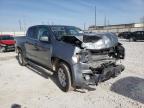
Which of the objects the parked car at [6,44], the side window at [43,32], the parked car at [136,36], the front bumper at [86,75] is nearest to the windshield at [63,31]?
the side window at [43,32]

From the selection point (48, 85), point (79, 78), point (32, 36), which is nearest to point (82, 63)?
point (79, 78)

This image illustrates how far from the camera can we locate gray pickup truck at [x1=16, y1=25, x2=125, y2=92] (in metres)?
4.48

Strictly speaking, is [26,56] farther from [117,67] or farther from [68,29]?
[117,67]

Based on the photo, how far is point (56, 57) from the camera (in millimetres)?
5262

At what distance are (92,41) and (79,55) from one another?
0.62 metres

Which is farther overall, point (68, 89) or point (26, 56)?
point (26, 56)

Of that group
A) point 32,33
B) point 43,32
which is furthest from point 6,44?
point 43,32

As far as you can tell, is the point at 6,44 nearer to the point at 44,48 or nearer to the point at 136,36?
the point at 44,48

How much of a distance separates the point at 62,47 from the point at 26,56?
3638mm

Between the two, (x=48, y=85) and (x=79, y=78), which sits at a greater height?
(x=79, y=78)

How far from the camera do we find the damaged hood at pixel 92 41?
4594mm

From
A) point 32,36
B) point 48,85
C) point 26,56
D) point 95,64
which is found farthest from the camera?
point 26,56

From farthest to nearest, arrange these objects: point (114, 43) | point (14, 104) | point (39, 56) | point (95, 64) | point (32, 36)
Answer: point (32, 36) < point (39, 56) < point (114, 43) < point (95, 64) < point (14, 104)

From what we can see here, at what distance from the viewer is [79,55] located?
4.48 m
